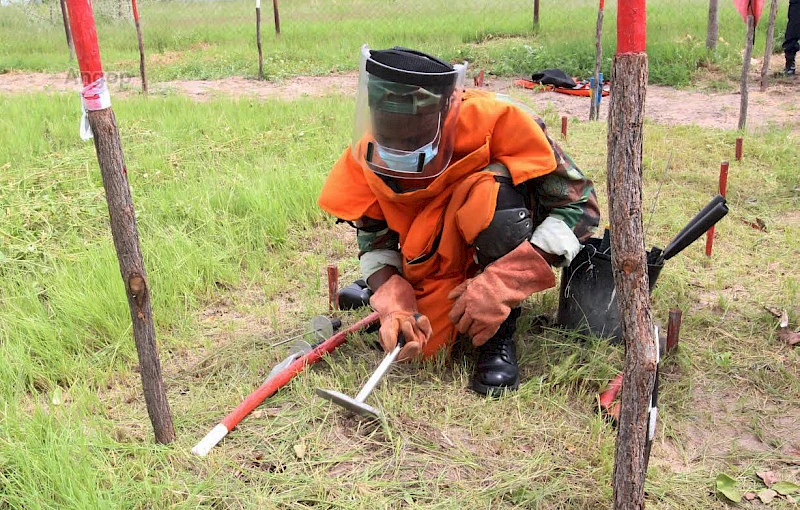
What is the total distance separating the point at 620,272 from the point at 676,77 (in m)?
7.60

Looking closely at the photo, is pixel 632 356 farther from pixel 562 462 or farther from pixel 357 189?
pixel 357 189

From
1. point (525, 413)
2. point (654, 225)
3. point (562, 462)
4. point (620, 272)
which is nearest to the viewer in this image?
point (620, 272)

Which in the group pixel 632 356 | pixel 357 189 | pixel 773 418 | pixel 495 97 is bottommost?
pixel 773 418

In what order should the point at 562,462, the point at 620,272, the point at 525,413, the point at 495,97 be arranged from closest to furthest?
the point at 620,272
the point at 562,462
the point at 525,413
the point at 495,97

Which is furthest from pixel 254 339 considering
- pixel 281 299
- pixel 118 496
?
pixel 118 496

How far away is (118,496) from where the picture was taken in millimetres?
1703

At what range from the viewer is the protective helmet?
1.91 metres

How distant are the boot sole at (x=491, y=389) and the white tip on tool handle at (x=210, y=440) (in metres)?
0.79

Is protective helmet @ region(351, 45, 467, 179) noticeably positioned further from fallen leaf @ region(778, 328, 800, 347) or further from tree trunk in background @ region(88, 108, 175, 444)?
fallen leaf @ region(778, 328, 800, 347)

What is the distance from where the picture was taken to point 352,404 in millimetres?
1941

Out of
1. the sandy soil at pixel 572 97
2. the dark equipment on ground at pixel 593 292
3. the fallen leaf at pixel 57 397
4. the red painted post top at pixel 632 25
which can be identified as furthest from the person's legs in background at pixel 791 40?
the fallen leaf at pixel 57 397

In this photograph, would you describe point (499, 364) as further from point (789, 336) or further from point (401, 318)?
point (789, 336)

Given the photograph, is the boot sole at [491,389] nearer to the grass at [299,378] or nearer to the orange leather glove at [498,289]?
the grass at [299,378]

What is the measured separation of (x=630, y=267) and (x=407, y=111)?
33.1 inches
